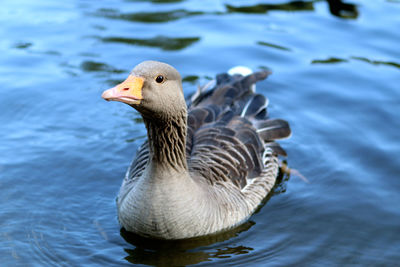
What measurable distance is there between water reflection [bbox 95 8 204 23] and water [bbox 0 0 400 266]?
0.05 m

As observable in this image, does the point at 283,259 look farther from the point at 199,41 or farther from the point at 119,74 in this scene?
the point at 199,41

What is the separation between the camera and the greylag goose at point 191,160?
6734 mm

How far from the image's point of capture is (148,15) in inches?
608

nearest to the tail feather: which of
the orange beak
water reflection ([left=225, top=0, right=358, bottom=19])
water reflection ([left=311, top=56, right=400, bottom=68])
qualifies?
the orange beak

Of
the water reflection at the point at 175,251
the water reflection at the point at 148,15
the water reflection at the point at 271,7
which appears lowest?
the water reflection at the point at 175,251

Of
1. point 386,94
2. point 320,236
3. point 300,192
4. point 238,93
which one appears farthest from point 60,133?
point 386,94

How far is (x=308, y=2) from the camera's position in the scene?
16406 millimetres

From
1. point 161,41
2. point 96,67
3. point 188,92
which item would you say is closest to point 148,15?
point 161,41

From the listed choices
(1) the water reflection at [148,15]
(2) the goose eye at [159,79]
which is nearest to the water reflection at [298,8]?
(1) the water reflection at [148,15]

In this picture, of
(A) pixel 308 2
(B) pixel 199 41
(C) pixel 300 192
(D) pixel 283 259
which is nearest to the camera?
(D) pixel 283 259

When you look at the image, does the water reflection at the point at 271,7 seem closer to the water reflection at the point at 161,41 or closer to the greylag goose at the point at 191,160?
the water reflection at the point at 161,41

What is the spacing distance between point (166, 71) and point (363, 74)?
7344 millimetres

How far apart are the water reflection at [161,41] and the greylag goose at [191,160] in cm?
444

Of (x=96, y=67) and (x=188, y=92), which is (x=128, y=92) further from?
(x=96, y=67)
